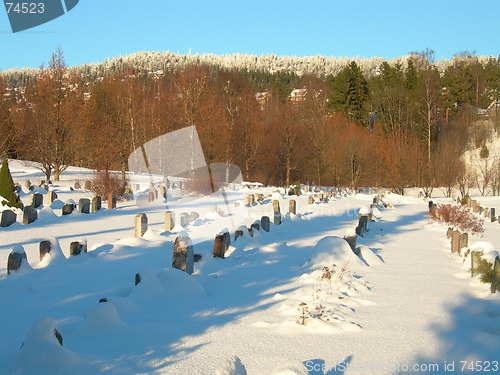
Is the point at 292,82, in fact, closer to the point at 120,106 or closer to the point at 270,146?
the point at 270,146

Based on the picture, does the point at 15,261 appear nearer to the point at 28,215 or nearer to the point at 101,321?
the point at 101,321

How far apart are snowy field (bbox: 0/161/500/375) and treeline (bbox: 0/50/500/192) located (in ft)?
64.0

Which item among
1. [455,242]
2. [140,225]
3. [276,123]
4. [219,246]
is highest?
[276,123]

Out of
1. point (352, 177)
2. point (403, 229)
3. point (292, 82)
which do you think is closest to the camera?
point (403, 229)

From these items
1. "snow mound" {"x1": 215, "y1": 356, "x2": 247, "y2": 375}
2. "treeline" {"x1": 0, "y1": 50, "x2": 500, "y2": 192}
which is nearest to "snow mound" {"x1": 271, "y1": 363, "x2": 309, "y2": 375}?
"snow mound" {"x1": 215, "y1": 356, "x2": 247, "y2": 375}

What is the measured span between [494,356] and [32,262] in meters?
7.64

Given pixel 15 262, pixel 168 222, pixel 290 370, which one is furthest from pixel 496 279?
pixel 168 222

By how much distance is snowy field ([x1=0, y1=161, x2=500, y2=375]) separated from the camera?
4.09 m

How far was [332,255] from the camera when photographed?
845 cm

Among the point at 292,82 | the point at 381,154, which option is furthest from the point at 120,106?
the point at 292,82

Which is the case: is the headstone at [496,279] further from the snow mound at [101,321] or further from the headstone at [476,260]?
the snow mound at [101,321]

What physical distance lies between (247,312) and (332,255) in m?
3.26

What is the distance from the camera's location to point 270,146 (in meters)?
41.2

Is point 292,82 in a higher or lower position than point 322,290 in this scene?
higher
